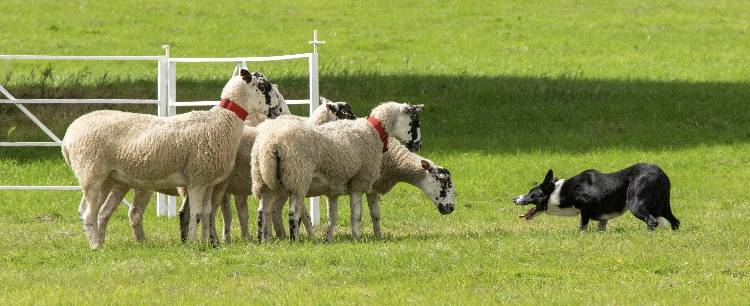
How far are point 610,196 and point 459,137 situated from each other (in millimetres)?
9124

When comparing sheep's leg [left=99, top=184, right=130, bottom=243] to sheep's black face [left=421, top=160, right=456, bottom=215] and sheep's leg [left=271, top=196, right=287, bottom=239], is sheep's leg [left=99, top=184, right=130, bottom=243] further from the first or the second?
sheep's black face [left=421, top=160, right=456, bottom=215]

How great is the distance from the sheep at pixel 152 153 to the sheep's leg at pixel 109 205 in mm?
363

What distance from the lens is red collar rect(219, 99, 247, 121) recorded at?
14.0 m

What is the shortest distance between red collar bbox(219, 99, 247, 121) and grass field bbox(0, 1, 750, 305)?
4.20 feet

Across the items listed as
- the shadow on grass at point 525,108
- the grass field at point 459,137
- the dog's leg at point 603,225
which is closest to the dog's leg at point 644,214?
the grass field at point 459,137

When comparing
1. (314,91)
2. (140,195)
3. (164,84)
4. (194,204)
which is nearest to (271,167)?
(194,204)

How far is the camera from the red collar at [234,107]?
14.0 metres

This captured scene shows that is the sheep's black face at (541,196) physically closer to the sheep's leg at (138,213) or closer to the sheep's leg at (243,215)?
the sheep's leg at (243,215)

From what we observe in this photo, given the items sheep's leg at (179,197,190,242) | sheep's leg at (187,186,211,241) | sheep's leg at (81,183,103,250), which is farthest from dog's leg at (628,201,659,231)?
sheep's leg at (81,183,103,250)

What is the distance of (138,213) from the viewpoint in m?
14.7

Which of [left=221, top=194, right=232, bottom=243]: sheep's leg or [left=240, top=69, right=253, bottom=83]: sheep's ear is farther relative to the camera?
[left=221, top=194, right=232, bottom=243]: sheep's leg

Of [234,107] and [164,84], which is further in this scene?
[164,84]

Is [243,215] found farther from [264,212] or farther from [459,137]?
[459,137]

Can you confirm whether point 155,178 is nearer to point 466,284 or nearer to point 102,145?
point 102,145
